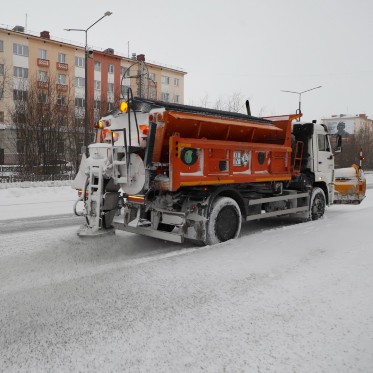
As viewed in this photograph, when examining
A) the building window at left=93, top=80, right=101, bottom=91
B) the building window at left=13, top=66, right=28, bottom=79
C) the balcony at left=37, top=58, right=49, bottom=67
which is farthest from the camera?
the building window at left=93, top=80, right=101, bottom=91

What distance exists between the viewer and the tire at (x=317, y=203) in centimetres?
979

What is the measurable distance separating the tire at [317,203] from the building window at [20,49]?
4333 centimetres

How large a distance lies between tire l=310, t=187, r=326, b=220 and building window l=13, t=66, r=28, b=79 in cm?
4253

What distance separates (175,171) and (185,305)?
2522mm

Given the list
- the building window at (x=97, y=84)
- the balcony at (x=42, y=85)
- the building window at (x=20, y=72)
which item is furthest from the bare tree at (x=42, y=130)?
→ the building window at (x=97, y=84)

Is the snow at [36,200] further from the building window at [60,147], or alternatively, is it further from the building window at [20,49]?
the building window at [20,49]

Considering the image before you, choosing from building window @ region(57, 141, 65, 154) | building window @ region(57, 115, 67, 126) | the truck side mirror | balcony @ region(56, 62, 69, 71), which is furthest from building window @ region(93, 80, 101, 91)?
the truck side mirror

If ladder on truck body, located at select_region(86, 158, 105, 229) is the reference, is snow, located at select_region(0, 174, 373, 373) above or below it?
below

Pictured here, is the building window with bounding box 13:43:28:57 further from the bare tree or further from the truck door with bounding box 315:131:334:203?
the truck door with bounding box 315:131:334:203

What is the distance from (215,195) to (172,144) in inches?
54.8

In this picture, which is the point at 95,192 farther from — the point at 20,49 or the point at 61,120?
the point at 20,49

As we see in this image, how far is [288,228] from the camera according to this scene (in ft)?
28.3

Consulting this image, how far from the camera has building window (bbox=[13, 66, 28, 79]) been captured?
4410 cm

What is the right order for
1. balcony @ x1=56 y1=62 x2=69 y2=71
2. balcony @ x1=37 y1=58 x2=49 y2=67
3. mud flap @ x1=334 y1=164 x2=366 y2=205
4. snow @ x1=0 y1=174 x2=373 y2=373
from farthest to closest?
balcony @ x1=56 y1=62 x2=69 y2=71
balcony @ x1=37 y1=58 x2=49 y2=67
mud flap @ x1=334 y1=164 x2=366 y2=205
snow @ x1=0 y1=174 x2=373 y2=373
